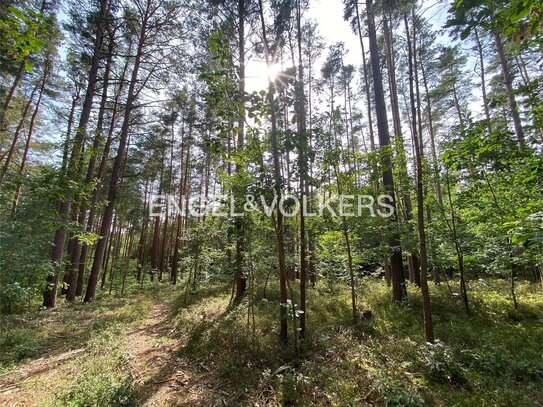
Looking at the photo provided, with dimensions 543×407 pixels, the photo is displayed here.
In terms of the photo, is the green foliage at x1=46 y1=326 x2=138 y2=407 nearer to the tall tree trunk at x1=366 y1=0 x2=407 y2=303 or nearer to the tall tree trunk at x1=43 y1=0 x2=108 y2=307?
the tall tree trunk at x1=43 y1=0 x2=108 y2=307

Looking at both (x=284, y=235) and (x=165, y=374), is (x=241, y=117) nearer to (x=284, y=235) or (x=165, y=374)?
(x=284, y=235)

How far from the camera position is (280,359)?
472 centimetres

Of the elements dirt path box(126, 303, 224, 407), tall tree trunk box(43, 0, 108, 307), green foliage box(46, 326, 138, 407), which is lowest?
dirt path box(126, 303, 224, 407)

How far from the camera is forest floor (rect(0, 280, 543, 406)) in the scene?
3.56 m

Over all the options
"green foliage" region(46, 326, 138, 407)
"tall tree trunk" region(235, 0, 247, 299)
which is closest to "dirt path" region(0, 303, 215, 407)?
"green foliage" region(46, 326, 138, 407)

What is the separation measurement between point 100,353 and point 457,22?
24.1 ft

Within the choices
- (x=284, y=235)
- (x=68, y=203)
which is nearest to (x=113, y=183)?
(x=68, y=203)

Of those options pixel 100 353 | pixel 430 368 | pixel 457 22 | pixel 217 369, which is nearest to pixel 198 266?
pixel 100 353

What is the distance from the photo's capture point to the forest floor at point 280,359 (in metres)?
3.56

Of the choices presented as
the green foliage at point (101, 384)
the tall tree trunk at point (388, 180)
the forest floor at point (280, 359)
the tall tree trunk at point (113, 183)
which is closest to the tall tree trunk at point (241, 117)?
the forest floor at point (280, 359)

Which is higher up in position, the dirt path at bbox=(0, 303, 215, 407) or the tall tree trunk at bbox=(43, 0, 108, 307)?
the tall tree trunk at bbox=(43, 0, 108, 307)

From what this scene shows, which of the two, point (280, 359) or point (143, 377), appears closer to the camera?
point (143, 377)

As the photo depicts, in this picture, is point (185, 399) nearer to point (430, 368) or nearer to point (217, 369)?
point (217, 369)

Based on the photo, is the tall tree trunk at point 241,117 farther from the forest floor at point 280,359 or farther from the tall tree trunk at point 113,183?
the tall tree trunk at point 113,183
